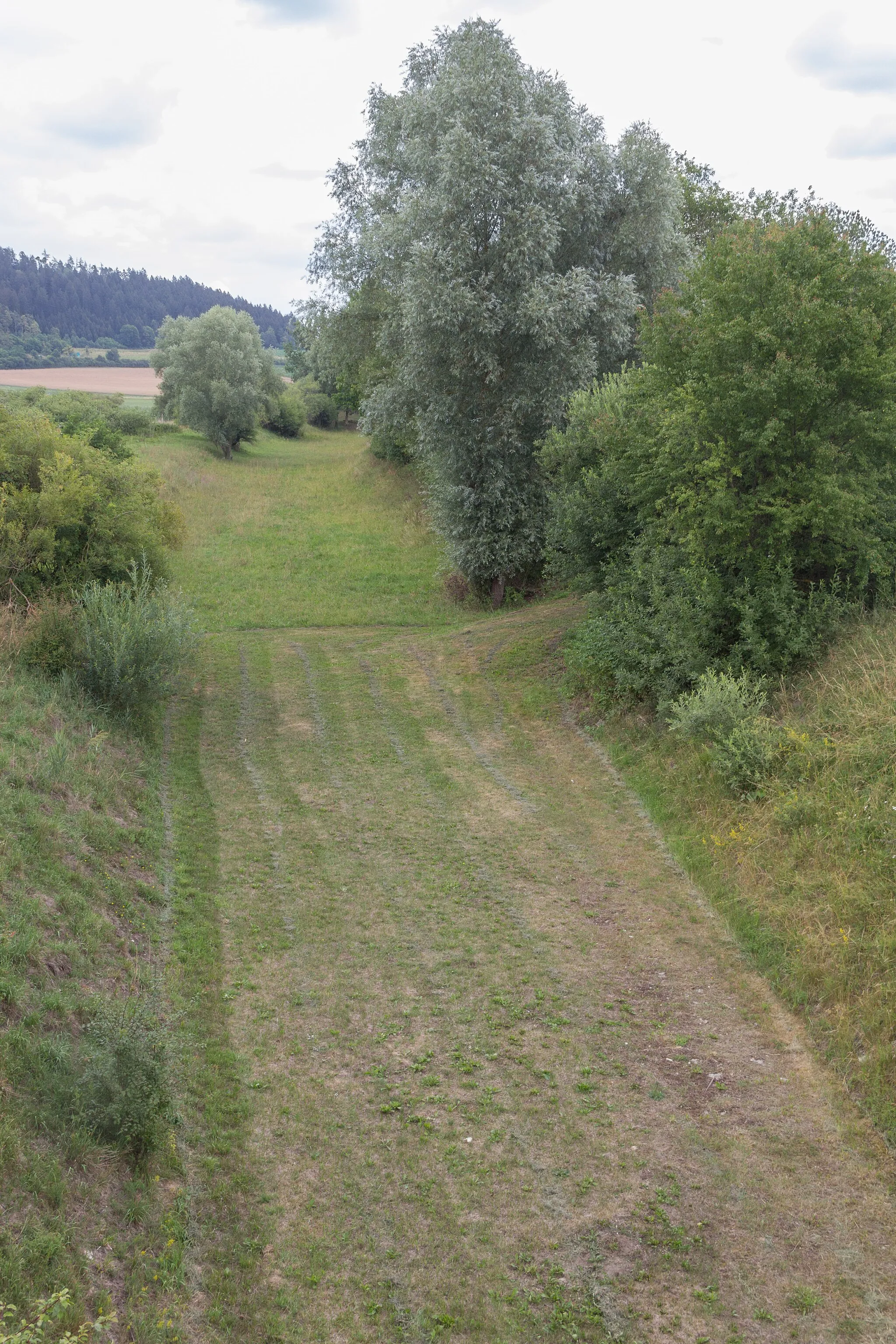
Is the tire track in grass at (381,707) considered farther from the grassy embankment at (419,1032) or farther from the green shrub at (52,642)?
the green shrub at (52,642)

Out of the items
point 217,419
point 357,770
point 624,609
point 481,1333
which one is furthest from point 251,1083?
point 217,419

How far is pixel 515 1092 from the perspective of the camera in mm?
7316

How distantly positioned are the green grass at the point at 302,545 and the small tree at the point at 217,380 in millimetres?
3401

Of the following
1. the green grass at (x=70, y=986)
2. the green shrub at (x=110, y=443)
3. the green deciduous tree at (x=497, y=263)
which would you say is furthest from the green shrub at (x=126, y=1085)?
the green deciduous tree at (x=497, y=263)

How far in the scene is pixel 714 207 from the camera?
98.0 feet

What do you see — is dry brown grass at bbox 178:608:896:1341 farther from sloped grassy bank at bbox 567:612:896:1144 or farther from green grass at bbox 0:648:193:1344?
green grass at bbox 0:648:193:1344

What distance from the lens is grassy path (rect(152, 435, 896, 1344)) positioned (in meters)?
5.53

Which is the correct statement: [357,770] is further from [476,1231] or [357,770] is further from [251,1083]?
[476,1231]

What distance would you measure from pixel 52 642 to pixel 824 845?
11.5 m

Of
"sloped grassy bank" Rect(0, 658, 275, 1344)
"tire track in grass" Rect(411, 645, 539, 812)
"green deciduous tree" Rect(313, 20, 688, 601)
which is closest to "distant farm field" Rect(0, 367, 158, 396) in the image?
"green deciduous tree" Rect(313, 20, 688, 601)

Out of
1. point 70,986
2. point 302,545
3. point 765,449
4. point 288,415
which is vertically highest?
point 288,415

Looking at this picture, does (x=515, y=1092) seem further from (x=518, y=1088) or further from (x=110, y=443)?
(x=110, y=443)

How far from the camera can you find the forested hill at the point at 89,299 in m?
152

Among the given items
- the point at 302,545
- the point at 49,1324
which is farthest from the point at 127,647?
the point at 302,545
